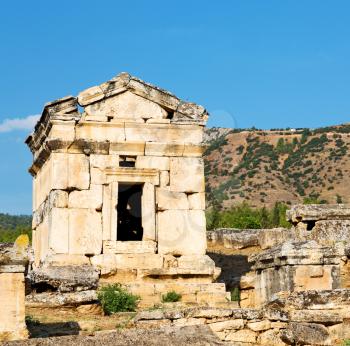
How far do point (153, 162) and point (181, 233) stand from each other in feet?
5.23

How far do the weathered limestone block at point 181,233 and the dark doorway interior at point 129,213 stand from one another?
3039 millimetres

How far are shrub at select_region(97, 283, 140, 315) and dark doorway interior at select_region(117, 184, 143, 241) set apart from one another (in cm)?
531

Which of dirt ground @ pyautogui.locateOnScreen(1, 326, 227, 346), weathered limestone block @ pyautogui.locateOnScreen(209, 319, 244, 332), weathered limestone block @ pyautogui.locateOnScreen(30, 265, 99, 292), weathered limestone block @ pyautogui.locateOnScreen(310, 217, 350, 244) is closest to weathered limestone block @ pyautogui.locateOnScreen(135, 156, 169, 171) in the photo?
weathered limestone block @ pyautogui.locateOnScreen(30, 265, 99, 292)

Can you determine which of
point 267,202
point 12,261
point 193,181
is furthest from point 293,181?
point 12,261

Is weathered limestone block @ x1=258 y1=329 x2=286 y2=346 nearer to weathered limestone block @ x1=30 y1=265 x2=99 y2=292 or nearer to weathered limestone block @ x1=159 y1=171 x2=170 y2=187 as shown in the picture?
weathered limestone block @ x1=30 y1=265 x2=99 y2=292

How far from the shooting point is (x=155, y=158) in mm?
17297

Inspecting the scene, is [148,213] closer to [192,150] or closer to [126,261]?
[126,261]

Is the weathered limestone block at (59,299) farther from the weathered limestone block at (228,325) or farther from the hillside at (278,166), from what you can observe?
the hillside at (278,166)

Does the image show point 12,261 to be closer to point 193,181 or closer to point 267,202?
point 193,181

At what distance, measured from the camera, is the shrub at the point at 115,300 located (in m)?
14.0

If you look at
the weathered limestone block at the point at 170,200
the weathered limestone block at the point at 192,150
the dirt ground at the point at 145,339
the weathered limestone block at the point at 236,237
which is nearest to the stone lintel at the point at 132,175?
the weathered limestone block at the point at 170,200

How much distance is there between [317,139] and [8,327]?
61216mm

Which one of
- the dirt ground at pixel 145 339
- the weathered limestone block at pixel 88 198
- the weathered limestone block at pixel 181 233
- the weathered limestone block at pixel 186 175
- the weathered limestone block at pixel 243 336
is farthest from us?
the weathered limestone block at pixel 186 175

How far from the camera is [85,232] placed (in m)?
16.6
